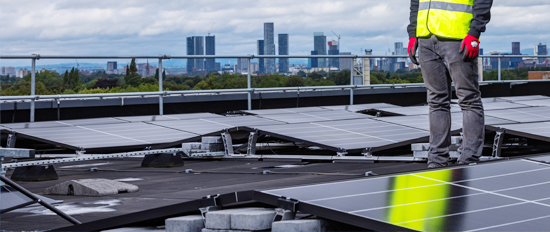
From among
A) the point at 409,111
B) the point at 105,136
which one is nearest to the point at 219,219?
the point at 105,136

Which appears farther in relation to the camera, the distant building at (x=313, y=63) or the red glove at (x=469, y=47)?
the distant building at (x=313, y=63)

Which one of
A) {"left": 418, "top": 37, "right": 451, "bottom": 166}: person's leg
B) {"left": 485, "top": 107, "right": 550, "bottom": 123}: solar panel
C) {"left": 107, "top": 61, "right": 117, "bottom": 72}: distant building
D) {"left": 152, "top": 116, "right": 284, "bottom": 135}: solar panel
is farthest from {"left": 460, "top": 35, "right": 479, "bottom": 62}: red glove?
{"left": 107, "top": 61, "right": 117, "bottom": 72}: distant building

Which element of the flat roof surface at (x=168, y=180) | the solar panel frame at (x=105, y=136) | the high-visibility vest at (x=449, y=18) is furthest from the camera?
the solar panel frame at (x=105, y=136)

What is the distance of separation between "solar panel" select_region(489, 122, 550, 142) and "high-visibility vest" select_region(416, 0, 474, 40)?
164 cm

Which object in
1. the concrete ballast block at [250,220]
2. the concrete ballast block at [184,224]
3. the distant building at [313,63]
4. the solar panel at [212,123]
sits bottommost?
the concrete ballast block at [184,224]

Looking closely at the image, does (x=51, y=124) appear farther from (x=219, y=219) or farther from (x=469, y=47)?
(x=219, y=219)

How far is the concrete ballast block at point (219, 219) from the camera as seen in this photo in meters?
2.84

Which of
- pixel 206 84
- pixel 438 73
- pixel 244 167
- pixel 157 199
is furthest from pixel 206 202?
pixel 206 84

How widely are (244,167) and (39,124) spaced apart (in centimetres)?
301

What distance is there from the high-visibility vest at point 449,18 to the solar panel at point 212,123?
127 inches

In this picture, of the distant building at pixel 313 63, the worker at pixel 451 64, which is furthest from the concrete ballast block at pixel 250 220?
the distant building at pixel 313 63

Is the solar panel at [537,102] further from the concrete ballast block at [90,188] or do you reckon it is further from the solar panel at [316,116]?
the concrete ballast block at [90,188]

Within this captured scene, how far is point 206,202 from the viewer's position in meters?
3.01

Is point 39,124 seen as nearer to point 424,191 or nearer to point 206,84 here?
point 206,84
